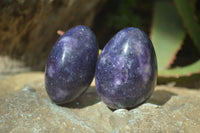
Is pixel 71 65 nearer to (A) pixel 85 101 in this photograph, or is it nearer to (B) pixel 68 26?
(A) pixel 85 101

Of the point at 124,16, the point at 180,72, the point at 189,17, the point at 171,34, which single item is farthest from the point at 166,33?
the point at 124,16

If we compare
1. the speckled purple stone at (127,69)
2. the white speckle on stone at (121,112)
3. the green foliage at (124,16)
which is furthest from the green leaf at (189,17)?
the white speckle on stone at (121,112)

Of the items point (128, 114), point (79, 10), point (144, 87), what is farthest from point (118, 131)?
point (79, 10)

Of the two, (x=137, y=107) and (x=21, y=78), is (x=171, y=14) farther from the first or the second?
(x=21, y=78)

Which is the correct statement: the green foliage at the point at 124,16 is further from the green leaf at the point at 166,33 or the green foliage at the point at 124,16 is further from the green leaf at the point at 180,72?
the green leaf at the point at 180,72

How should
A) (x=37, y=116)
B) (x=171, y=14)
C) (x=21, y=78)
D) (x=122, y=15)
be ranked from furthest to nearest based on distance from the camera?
(x=122, y=15), (x=171, y=14), (x=21, y=78), (x=37, y=116)

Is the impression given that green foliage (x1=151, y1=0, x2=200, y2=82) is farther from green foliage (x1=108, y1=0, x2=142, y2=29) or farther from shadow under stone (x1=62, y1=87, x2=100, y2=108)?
shadow under stone (x1=62, y1=87, x2=100, y2=108)

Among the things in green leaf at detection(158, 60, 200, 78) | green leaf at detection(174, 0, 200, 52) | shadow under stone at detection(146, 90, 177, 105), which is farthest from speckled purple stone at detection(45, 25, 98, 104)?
green leaf at detection(174, 0, 200, 52)
